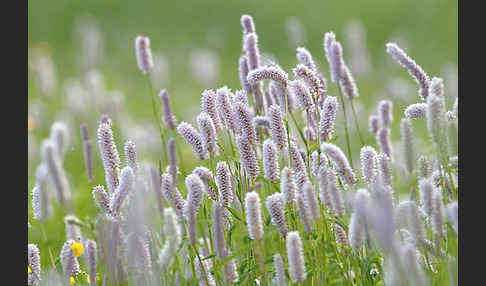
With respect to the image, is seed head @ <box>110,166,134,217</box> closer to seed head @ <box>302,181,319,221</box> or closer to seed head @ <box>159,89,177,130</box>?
seed head @ <box>302,181,319,221</box>

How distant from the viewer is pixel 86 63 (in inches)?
260

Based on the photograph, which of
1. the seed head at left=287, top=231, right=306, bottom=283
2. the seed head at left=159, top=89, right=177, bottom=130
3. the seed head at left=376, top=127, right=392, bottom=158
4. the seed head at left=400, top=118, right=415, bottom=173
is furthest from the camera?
the seed head at left=159, top=89, right=177, bottom=130

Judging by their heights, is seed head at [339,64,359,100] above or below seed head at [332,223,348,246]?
above

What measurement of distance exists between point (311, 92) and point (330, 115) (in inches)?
6.0

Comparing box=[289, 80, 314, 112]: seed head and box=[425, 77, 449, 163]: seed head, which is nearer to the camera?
box=[425, 77, 449, 163]: seed head

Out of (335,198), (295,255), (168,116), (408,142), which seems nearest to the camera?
(295,255)

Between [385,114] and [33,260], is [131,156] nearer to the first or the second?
[33,260]

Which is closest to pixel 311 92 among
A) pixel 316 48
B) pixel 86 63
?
pixel 86 63

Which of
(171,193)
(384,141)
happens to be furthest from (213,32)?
(171,193)

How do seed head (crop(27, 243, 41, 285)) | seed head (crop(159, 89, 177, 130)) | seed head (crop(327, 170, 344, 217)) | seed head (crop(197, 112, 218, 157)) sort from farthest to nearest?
seed head (crop(159, 89, 177, 130))
seed head (crop(27, 243, 41, 285))
seed head (crop(197, 112, 218, 157))
seed head (crop(327, 170, 344, 217))

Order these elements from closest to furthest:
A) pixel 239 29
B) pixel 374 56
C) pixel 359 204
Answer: pixel 359 204, pixel 374 56, pixel 239 29

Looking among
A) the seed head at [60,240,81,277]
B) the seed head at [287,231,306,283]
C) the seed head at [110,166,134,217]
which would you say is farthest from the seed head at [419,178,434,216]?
the seed head at [60,240,81,277]

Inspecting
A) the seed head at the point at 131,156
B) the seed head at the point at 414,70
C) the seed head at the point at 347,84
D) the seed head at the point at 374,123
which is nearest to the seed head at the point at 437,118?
the seed head at the point at 414,70

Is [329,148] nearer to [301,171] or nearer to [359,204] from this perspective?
[359,204]
